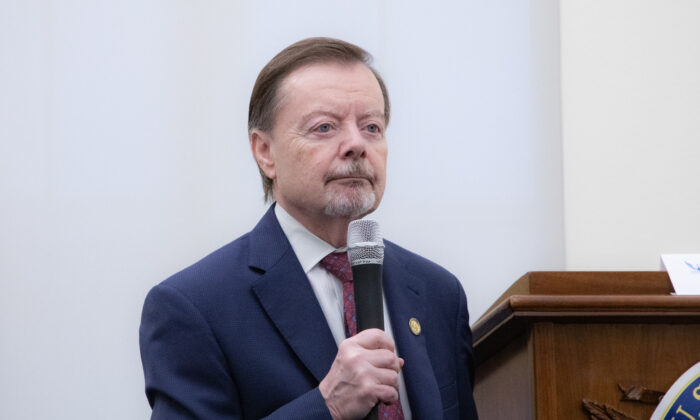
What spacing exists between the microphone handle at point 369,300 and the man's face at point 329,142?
1.20 ft

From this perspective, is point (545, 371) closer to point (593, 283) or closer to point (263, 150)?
point (593, 283)

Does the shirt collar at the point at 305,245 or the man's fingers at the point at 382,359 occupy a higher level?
the shirt collar at the point at 305,245

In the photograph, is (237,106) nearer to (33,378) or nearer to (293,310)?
(33,378)

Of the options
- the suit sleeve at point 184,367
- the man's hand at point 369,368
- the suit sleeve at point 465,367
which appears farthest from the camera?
the suit sleeve at point 465,367

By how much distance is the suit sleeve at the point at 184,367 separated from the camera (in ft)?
4.68

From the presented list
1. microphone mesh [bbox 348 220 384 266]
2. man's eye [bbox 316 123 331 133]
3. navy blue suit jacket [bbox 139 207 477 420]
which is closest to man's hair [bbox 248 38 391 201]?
man's eye [bbox 316 123 331 133]

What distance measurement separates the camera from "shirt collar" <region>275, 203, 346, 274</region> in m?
1.67

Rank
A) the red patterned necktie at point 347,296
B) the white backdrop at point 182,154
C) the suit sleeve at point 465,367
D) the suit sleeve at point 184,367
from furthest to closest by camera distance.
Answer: the white backdrop at point 182,154 < the suit sleeve at point 465,367 < the red patterned necktie at point 347,296 < the suit sleeve at point 184,367

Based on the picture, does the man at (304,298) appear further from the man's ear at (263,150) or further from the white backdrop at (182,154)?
the white backdrop at (182,154)

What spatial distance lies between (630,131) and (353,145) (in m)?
1.69

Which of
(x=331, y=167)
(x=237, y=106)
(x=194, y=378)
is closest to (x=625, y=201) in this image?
(x=237, y=106)

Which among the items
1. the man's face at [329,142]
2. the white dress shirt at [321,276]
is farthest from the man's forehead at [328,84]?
the white dress shirt at [321,276]

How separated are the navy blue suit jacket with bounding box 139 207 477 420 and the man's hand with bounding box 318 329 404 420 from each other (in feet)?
0.41

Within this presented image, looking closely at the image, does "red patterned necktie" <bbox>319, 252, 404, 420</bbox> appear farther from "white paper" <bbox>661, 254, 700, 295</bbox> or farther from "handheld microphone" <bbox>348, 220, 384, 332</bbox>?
"white paper" <bbox>661, 254, 700, 295</bbox>
